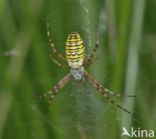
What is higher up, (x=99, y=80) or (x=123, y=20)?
(x=123, y=20)

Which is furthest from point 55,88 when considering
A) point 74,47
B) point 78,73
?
point 74,47

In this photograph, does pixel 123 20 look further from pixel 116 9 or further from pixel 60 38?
pixel 60 38

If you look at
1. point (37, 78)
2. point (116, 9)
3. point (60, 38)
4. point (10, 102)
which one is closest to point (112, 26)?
point (116, 9)

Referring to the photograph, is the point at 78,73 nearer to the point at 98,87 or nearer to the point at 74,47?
the point at 98,87

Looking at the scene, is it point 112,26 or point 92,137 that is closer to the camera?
point 112,26

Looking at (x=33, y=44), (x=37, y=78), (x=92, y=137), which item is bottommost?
(x=92, y=137)

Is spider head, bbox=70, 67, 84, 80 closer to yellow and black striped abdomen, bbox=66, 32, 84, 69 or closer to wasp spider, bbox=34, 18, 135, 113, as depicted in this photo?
wasp spider, bbox=34, 18, 135, 113

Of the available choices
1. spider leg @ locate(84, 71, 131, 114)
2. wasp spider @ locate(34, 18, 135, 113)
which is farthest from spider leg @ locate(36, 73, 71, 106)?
spider leg @ locate(84, 71, 131, 114)
